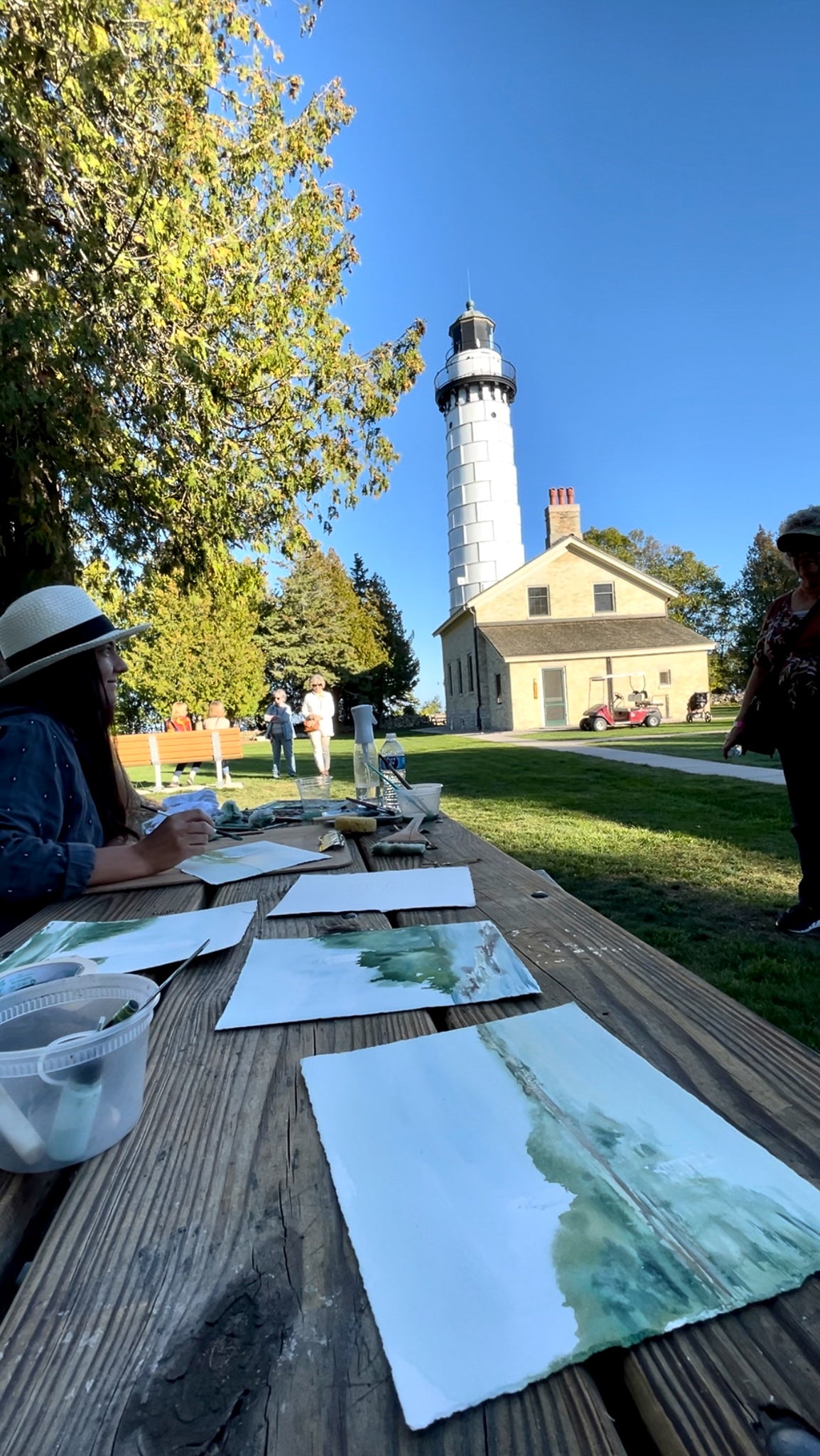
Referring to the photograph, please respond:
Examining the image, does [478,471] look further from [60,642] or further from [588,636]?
[60,642]

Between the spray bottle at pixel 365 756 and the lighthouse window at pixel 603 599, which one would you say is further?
the lighthouse window at pixel 603 599

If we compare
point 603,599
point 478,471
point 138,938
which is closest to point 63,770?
point 138,938

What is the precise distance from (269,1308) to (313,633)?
36.4 meters

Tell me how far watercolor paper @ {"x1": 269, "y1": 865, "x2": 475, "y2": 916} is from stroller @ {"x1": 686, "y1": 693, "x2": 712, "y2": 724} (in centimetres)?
2537

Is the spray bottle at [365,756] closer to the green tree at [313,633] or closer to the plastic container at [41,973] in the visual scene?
the plastic container at [41,973]

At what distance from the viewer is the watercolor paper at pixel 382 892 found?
155 cm

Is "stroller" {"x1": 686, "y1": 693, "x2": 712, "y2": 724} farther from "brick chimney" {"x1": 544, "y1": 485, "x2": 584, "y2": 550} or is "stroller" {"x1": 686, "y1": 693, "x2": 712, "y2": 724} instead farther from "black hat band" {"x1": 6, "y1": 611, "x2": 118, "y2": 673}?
"black hat band" {"x1": 6, "y1": 611, "x2": 118, "y2": 673}

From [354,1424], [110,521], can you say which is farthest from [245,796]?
[354,1424]

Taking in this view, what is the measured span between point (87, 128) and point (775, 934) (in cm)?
634

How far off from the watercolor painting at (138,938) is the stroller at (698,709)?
25.8 metres

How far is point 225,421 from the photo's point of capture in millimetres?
6078

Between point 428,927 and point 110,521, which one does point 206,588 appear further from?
point 428,927

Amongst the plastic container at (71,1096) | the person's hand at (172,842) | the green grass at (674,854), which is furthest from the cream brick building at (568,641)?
the plastic container at (71,1096)

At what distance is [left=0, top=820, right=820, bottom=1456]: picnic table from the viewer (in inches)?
17.2
